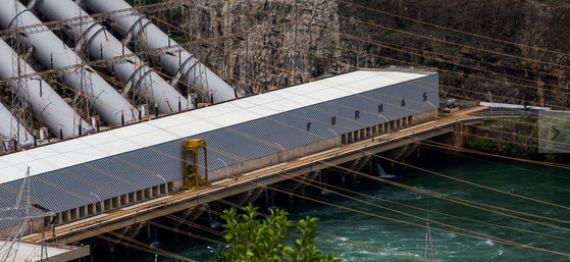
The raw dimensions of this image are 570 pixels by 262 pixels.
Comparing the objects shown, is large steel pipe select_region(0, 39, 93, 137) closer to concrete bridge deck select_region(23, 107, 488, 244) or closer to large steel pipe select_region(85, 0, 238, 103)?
large steel pipe select_region(85, 0, 238, 103)

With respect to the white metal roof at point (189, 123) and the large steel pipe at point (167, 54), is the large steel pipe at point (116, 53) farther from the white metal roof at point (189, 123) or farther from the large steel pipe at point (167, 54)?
the white metal roof at point (189, 123)

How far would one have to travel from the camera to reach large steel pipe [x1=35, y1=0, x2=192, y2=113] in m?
72.1

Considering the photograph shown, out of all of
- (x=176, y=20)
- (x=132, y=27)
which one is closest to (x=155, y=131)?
(x=132, y=27)

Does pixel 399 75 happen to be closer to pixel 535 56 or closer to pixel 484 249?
pixel 535 56

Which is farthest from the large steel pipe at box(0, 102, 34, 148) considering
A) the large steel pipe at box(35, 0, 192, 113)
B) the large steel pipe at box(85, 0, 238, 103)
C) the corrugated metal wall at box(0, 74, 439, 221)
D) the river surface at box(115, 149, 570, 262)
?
the river surface at box(115, 149, 570, 262)

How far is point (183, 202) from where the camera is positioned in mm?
52219

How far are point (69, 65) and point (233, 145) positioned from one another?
67.8 ft

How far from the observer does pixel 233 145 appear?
56.5 metres

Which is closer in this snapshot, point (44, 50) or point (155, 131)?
point (155, 131)

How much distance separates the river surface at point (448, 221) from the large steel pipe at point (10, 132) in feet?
42.8

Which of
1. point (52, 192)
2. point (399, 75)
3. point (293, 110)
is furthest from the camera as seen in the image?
point (399, 75)

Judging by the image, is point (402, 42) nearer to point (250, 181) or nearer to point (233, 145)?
point (233, 145)

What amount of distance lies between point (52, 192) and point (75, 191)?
1.21 metres

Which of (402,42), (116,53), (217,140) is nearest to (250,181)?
(217,140)
